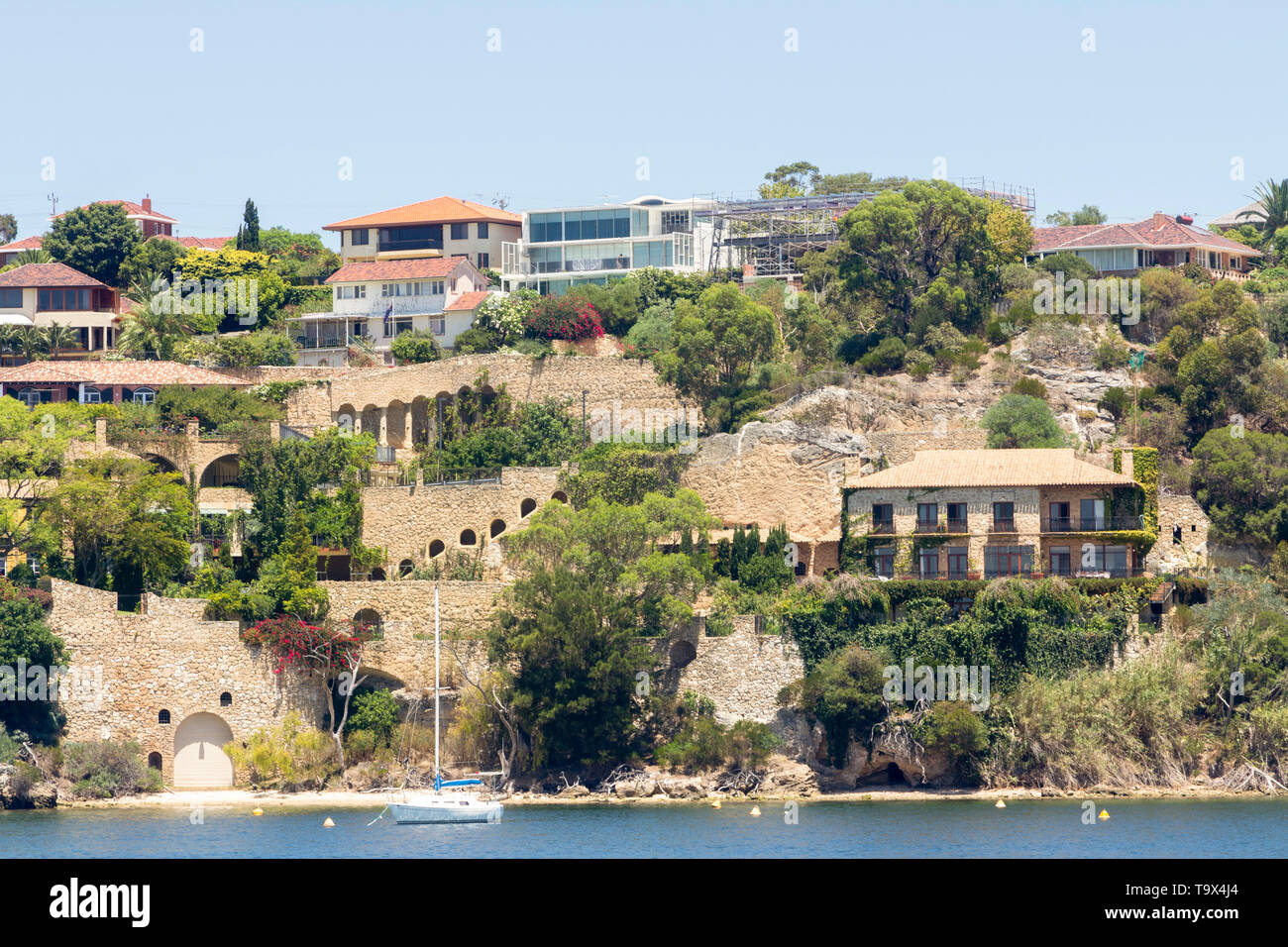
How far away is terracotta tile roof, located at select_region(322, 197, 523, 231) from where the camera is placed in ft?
290

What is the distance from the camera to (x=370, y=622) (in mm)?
58312

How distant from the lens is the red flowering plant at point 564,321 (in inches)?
2965

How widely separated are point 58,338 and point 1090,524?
154 ft

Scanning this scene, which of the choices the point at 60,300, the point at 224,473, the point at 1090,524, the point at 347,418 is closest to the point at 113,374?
the point at 224,473

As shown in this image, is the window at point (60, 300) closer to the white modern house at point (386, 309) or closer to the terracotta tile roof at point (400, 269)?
the white modern house at point (386, 309)

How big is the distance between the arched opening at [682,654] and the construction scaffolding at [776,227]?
1155 inches

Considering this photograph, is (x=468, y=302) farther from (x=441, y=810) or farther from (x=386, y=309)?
(x=441, y=810)

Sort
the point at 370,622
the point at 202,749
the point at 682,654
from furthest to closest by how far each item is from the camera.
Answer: the point at 370,622 → the point at 682,654 → the point at 202,749

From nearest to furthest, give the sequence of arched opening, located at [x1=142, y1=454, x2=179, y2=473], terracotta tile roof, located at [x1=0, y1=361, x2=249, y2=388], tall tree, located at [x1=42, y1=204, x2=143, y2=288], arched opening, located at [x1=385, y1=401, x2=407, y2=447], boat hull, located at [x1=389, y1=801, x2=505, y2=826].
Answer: boat hull, located at [x1=389, y1=801, x2=505, y2=826] < arched opening, located at [x1=142, y1=454, x2=179, y2=473] < terracotta tile roof, located at [x1=0, y1=361, x2=249, y2=388] < arched opening, located at [x1=385, y1=401, x2=407, y2=447] < tall tree, located at [x1=42, y1=204, x2=143, y2=288]

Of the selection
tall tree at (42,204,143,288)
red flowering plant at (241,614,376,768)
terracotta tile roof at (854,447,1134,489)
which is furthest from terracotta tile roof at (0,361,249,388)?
terracotta tile roof at (854,447,1134,489)

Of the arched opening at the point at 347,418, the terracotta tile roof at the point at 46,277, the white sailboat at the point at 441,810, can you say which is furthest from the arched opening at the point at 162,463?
the white sailboat at the point at 441,810

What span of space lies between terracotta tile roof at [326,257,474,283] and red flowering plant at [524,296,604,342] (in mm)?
7458

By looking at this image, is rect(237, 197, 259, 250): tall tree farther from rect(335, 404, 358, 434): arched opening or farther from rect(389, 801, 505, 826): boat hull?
rect(389, 801, 505, 826): boat hull
